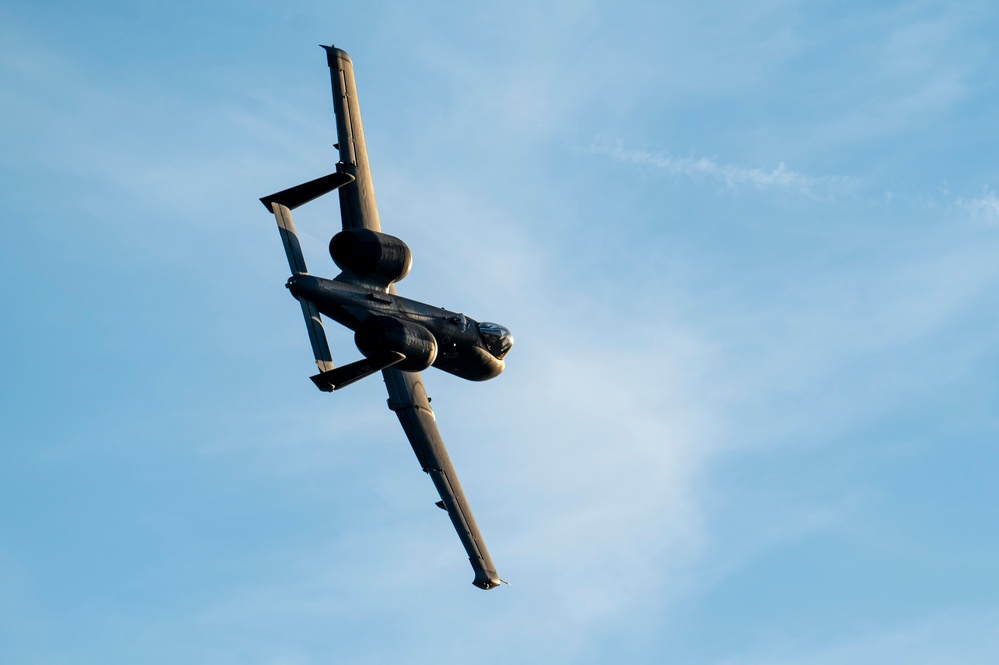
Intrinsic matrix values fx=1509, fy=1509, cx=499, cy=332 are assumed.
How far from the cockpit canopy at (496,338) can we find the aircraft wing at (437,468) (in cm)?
385

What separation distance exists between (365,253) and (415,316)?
414cm

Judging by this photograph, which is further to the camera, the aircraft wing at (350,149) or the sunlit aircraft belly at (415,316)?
the aircraft wing at (350,149)

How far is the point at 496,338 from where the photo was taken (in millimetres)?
68625

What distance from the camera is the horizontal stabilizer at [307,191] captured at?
59.8 metres

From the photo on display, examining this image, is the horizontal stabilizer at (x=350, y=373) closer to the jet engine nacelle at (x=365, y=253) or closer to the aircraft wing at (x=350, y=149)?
the jet engine nacelle at (x=365, y=253)

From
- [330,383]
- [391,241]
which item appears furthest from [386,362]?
[391,241]

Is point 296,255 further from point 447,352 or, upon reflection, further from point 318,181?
point 447,352

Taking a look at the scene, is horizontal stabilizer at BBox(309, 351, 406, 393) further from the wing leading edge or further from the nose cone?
the wing leading edge

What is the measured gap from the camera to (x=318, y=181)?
60.9 meters

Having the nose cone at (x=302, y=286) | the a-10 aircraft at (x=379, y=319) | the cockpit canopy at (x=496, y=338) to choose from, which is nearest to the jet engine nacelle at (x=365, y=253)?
the a-10 aircraft at (x=379, y=319)

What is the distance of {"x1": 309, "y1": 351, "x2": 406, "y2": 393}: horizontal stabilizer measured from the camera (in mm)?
55688

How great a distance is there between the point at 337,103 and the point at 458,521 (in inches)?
764

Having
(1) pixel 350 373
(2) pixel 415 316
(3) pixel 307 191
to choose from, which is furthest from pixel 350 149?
(1) pixel 350 373

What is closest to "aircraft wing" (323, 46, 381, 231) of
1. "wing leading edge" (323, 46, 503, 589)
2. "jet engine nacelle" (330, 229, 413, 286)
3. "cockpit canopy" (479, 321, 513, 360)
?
"wing leading edge" (323, 46, 503, 589)
